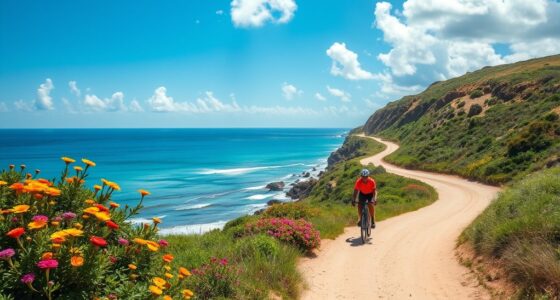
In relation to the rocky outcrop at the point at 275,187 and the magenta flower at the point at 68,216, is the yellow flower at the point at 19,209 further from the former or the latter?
the rocky outcrop at the point at 275,187

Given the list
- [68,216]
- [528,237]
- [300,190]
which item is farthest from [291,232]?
[300,190]

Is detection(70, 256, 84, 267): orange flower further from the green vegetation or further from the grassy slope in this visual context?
the green vegetation

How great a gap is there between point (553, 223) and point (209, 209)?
131 feet

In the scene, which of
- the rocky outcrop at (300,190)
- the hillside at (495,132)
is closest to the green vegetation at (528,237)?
the hillside at (495,132)

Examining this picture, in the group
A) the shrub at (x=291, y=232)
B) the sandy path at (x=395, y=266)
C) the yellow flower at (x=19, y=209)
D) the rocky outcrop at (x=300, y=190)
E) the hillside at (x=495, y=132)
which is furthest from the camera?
the rocky outcrop at (x=300, y=190)

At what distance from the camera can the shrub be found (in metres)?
10.9

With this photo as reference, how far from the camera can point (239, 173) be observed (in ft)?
262

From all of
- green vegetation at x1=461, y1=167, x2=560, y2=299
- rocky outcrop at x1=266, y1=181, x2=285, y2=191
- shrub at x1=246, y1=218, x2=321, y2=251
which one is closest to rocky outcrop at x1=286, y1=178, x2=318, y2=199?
rocky outcrop at x1=266, y1=181, x2=285, y2=191

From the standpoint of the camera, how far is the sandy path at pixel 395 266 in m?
8.09

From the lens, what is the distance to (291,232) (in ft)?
36.1

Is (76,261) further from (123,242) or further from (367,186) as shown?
(367,186)

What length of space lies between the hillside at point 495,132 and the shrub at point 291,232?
19.2 meters

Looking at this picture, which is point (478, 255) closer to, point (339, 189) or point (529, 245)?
point (529, 245)

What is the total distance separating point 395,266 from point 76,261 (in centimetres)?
797
